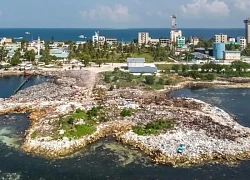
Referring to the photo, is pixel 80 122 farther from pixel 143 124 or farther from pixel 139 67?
pixel 139 67

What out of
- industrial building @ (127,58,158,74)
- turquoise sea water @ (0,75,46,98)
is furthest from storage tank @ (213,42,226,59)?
→ turquoise sea water @ (0,75,46,98)

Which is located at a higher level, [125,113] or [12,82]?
[12,82]

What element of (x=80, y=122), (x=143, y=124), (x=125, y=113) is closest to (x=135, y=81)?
(x=125, y=113)

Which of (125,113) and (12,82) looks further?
(12,82)

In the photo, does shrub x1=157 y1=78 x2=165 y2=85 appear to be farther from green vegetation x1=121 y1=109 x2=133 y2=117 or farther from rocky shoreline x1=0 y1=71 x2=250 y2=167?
green vegetation x1=121 y1=109 x2=133 y2=117

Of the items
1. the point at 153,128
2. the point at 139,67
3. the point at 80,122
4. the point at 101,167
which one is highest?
the point at 139,67

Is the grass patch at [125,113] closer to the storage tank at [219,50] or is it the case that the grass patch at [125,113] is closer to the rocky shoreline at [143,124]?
the rocky shoreline at [143,124]
